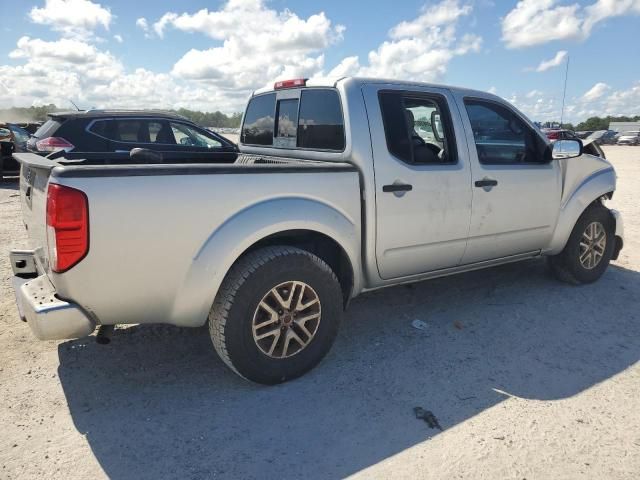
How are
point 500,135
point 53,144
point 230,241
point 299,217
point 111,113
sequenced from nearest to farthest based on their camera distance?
1. point 230,241
2. point 299,217
3. point 500,135
4. point 53,144
5. point 111,113

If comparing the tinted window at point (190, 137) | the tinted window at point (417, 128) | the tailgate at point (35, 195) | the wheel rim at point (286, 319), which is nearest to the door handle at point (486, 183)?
the tinted window at point (417, 128)

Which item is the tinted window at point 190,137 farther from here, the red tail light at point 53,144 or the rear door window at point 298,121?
the rear door window at point 298,121

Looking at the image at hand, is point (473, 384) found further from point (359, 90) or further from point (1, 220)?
point (1, 220)

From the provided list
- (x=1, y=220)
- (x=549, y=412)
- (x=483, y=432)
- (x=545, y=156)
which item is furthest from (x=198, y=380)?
(x=1, y=220)

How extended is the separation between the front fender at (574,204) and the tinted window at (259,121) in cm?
278

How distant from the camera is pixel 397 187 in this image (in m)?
3.40

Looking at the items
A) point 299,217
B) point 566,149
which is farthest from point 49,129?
point 566,149

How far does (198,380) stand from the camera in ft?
10.3

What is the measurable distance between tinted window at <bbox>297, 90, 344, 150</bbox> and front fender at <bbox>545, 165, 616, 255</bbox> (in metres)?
2.40

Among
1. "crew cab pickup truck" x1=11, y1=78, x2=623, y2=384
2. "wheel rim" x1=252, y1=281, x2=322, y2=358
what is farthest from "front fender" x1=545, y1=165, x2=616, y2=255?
"wheel rim" x1=252, y1=281, x2=322, y2=358

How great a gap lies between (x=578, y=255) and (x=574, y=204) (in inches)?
22.0

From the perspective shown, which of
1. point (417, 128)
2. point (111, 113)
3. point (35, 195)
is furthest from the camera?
point (111, 113)

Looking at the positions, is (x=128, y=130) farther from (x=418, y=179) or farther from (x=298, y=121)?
(x=418, y=179)

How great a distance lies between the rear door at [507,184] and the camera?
393 centimetres
